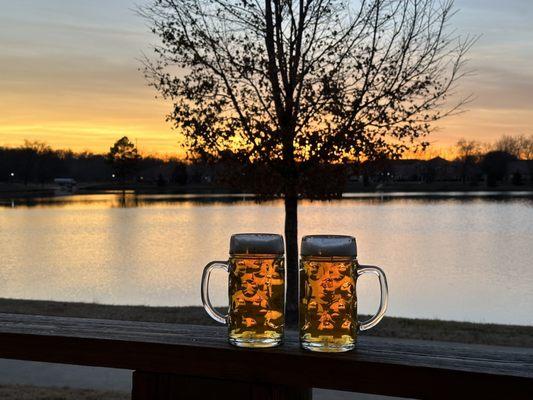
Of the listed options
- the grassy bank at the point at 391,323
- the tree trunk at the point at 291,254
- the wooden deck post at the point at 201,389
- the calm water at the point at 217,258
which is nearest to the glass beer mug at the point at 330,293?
the wooden deck post at the point at 201,389

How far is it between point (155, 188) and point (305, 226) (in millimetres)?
89973

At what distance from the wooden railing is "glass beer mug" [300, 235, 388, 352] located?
0.15 feet

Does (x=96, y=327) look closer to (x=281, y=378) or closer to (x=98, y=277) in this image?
(x=281, y=378)

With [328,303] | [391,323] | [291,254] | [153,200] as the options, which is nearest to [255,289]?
[328,303]

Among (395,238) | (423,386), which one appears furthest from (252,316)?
(395,238)

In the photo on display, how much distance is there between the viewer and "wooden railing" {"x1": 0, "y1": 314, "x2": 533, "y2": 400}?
1.45 metres

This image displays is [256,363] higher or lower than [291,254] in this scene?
higher

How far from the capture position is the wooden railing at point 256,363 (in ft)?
4.74

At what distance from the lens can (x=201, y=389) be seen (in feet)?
5.48

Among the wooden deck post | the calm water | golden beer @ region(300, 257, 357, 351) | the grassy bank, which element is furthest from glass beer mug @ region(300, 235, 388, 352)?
the calm water

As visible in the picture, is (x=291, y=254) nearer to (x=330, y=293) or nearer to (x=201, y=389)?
(x=201, y=389)

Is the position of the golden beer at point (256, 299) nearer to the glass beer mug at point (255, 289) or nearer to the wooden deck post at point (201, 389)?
the glass beer mug at point (255, 289)

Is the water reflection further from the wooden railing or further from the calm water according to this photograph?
the wooden railing

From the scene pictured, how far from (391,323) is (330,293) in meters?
8.78
